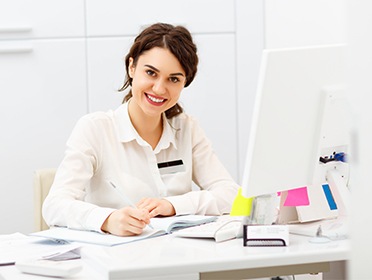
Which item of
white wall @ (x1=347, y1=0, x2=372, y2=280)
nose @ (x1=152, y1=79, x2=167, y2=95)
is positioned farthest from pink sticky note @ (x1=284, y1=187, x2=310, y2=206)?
white wall @ (x1=347, y1=0, x2=372, y2=280)

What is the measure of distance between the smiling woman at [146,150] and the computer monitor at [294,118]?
613mm

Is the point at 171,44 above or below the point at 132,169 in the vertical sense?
above

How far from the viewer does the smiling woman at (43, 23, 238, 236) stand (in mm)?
2318

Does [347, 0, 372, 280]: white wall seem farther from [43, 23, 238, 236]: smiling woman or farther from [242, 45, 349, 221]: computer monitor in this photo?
[43, 23, 238, 236]: smiling woman

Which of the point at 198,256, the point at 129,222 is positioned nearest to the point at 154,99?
the point at 129,222

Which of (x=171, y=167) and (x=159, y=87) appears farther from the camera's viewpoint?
(x=171, y=167)

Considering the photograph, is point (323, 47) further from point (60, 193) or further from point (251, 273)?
point (60, 193)

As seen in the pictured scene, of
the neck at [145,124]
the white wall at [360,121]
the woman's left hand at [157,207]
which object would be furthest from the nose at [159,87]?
the white wall at [360,121]

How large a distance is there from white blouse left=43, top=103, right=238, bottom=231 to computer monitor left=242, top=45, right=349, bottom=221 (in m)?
0.61

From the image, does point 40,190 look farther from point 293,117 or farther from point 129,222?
point 293,117

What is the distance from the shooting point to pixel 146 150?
2.46 metres

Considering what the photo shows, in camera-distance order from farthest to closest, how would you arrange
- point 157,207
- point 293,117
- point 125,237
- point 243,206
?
point 157,207
point 125,237
point 243,206
point 293,117

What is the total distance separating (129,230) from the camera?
1.85 m

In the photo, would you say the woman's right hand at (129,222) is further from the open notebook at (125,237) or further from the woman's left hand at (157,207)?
the woman's left hand at (157,207)
